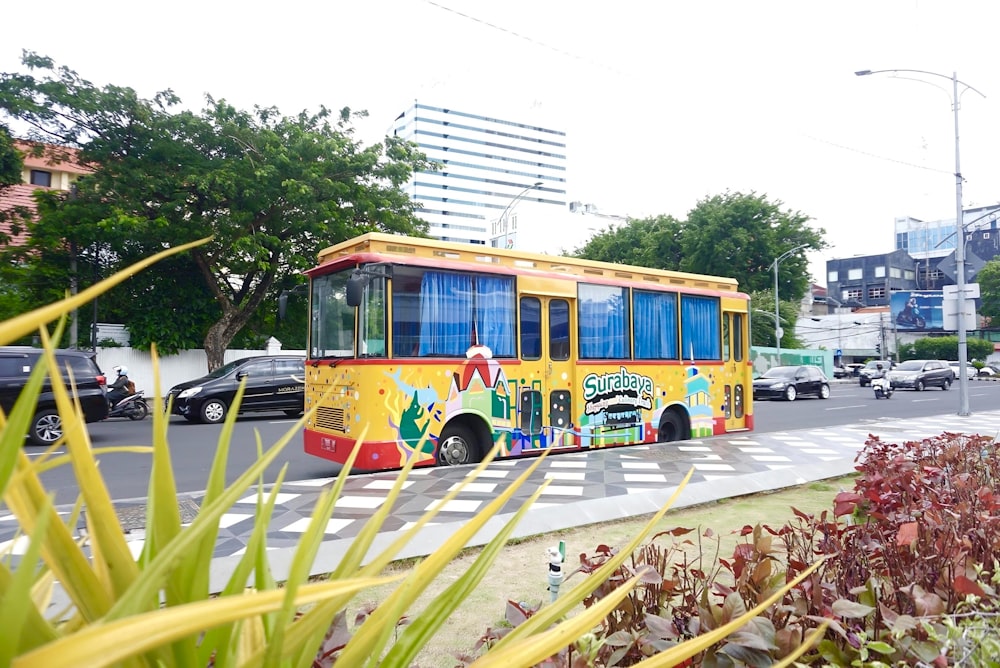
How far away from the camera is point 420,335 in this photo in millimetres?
7734

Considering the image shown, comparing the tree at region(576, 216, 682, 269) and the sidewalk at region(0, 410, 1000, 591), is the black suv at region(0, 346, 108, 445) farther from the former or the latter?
the tree at region(576, 216, 682, 269)

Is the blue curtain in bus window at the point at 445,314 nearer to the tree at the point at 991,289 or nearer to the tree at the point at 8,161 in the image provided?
the tree at the point at 8,161

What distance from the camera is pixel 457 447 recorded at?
8094 mm

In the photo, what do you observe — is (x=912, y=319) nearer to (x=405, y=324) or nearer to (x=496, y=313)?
(x=496, y=313)

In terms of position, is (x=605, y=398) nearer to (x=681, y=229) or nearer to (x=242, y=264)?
(x=242, y=264)

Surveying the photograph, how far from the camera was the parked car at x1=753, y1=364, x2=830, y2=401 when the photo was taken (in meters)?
24.3

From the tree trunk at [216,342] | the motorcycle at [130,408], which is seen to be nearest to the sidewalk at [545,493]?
the motorcycle at [130,408]

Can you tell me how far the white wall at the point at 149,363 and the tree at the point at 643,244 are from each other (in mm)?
21939

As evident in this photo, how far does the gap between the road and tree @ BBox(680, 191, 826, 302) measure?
42.5 ft

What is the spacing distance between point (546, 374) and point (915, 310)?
59979 millimetres

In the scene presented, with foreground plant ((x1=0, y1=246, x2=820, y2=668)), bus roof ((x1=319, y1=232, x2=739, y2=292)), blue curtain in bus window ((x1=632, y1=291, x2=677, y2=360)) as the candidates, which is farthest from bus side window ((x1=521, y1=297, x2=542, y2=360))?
foreground plant ((x1=0, y1=246, x2=820, y2=668))

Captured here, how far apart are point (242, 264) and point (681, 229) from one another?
81.0ft

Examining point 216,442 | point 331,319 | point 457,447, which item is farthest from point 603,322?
point 216,442

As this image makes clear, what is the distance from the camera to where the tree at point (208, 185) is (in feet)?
53.9
